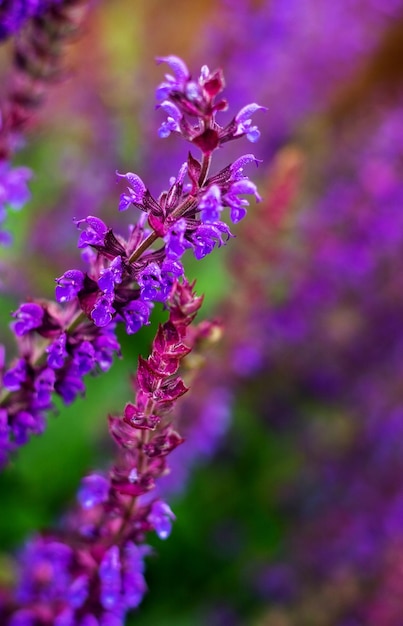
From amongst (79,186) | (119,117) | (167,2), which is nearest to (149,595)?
(79,186)

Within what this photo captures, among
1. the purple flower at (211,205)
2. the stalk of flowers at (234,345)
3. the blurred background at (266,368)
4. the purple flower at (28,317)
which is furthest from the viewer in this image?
the blurred background at (266,368)

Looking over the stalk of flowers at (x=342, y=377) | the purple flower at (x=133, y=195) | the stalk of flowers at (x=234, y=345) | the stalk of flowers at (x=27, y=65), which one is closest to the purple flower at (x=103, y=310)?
the purple flower at (x=133, y=195)

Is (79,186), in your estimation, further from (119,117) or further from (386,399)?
(386,399)

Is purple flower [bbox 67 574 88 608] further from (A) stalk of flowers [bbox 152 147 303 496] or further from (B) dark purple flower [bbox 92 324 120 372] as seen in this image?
(A) stalk of flowers [bbox 152 147 303 496]

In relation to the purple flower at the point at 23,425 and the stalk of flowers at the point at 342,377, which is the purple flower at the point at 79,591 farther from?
the stalk of flowers at the point at 342,377

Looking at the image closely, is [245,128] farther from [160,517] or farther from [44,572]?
[44,572]

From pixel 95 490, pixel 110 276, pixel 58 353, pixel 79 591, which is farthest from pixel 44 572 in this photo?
pixel 110 276

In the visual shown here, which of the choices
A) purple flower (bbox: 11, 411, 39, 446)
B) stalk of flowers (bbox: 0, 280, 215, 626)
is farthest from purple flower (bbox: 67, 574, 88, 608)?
purple flower (bbox: 11, 411, 39, 446)
